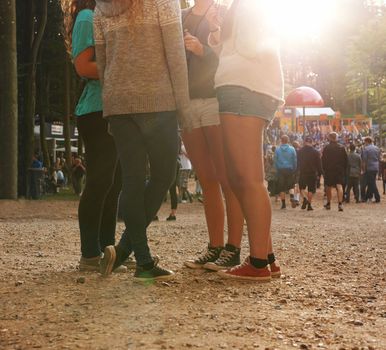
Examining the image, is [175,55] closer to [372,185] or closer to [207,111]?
[207,111]

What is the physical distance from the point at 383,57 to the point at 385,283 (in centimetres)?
3482

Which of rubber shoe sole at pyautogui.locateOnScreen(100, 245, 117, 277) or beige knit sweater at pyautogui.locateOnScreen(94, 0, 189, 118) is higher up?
beige knit sweater at pyautogui.locateOnScreen(94, 0, 189, 118)

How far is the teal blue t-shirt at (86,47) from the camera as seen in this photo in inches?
195

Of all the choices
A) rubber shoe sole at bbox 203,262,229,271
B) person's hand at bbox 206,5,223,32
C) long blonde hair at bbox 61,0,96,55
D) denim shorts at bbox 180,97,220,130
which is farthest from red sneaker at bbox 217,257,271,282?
long blonde hair at bbox 61,0,96,55

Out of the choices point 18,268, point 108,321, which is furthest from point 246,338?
point 18,268

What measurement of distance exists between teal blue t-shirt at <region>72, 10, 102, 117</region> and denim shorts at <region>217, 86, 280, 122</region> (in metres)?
0.78

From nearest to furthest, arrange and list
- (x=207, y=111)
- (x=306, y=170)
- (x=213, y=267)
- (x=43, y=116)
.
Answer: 1. (x=207, y=111)
2. (x=213, y=267)
3. (x=306, y=170)
4. (x=43, y=116)

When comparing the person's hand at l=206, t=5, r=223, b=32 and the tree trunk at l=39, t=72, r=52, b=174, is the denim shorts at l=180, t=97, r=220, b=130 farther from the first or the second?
the tree trunk at l=39, t=72, r=52, b=174

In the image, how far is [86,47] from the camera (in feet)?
16.3

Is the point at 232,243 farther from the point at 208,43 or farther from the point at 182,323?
the point at 182,323

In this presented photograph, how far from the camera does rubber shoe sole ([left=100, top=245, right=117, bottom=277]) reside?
4.71 meters

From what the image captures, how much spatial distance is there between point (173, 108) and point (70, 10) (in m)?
1.22

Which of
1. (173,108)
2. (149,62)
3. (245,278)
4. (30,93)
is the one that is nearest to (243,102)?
(173,108)

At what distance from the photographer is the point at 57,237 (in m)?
9.15
